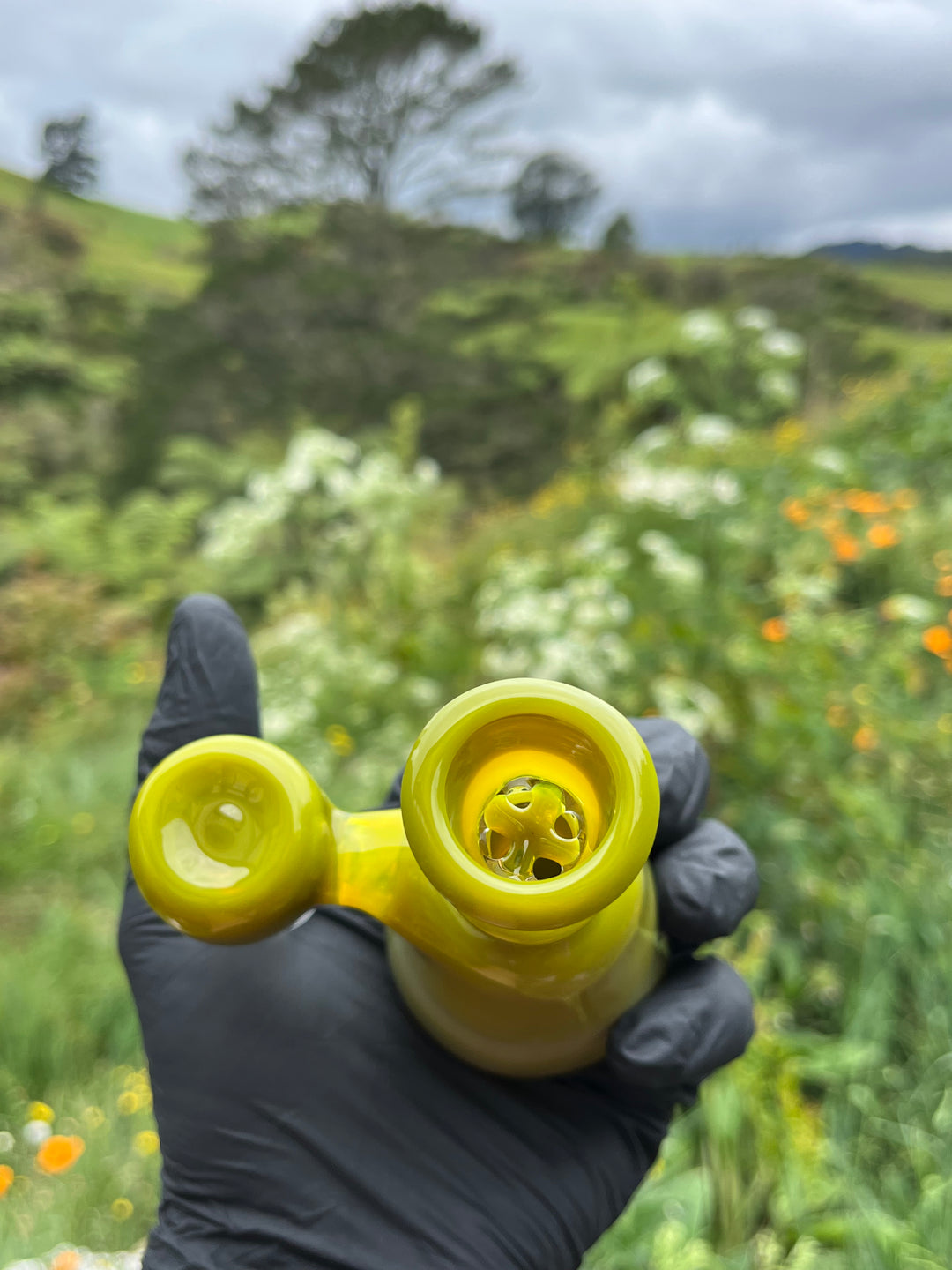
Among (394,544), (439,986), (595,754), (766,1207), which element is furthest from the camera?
(394,544)

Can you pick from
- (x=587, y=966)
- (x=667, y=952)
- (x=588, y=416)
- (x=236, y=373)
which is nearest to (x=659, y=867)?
(x=667, y=952)

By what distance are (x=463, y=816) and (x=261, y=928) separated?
196 mm

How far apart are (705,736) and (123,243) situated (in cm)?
Answer: 1282

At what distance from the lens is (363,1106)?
0.87 meters

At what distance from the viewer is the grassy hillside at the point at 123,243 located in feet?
32.5

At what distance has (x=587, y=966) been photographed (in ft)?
1.99

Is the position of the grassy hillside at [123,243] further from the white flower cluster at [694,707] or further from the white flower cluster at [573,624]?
the white flower cluster at [694,707]

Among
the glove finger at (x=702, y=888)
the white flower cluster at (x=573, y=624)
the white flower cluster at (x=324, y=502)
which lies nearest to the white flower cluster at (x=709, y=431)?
the white flower cluster at (x=573, y=624)

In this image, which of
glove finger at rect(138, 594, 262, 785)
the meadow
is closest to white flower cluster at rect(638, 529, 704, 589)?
the meadow

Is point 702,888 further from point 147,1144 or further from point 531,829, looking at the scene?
point 147,1144

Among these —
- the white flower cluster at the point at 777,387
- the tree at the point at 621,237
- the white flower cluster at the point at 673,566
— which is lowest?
the white flower cluster at the point at 673,566

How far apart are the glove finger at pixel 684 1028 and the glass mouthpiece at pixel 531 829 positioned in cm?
28

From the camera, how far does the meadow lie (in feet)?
4.47

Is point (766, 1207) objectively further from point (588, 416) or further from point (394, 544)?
point (588, 416)
